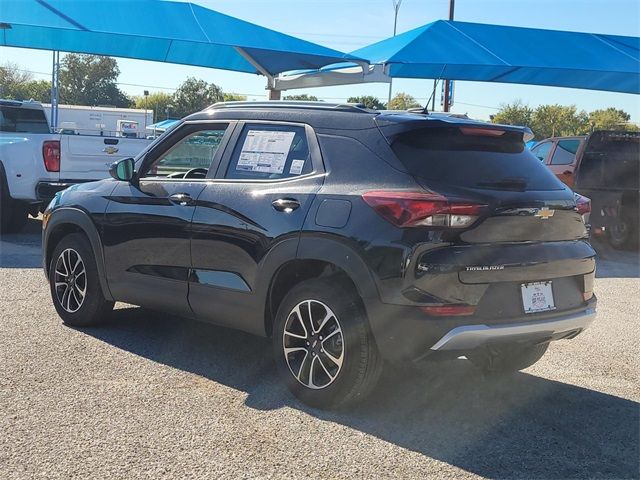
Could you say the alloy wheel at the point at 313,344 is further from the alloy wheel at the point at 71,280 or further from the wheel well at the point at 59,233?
the wheel well at the point at 59,233

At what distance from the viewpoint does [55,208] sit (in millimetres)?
5660

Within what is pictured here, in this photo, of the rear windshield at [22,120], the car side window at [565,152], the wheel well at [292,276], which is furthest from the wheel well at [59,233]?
the car side window at [565,152]

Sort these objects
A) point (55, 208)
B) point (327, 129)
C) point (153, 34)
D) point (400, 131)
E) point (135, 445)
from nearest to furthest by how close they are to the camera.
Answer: point (135, 445), point (400, 131), point (327, 129), point (55, 208), point (153, 34)

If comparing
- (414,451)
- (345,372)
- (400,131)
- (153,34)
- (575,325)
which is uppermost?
(153,34)

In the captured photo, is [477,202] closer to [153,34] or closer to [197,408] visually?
[197,408]

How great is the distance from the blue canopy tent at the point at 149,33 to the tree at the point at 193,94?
253ft

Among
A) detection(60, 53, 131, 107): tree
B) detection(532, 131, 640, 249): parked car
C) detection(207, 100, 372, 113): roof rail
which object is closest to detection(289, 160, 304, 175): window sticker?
detection(207, 100, 372, 113): roof rail

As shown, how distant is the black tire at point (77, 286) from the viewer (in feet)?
17.8

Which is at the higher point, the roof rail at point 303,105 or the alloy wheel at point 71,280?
the roof rail at point 303,105

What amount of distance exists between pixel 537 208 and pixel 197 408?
2298 mm

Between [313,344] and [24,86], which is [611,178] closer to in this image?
[313,344]

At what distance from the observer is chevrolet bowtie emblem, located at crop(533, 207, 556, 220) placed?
12.6ft

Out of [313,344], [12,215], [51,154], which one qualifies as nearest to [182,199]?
[313,344]

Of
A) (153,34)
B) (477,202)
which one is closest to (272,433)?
(477,202)
